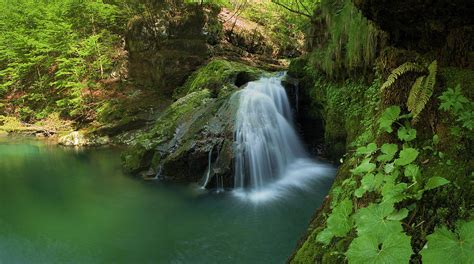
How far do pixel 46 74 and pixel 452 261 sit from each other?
23310mm

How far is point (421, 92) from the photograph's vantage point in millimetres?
→ 2240

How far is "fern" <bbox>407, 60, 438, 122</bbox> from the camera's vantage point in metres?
2.20

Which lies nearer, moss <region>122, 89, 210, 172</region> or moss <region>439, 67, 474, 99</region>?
moss <region>439, 67, 474, 99</region>

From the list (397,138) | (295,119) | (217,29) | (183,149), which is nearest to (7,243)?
(183,149)

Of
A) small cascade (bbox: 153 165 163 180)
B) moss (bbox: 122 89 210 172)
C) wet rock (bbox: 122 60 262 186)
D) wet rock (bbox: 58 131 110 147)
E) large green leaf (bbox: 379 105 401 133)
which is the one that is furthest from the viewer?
wet rock (bbox: 58 131 110 147)

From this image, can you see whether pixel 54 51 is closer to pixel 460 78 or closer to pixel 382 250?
pixel 460 78

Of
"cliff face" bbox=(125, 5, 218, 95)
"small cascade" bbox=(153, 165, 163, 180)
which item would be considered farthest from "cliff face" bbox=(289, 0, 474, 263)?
"cliff face" bbox=(125, 5, 218, 95)

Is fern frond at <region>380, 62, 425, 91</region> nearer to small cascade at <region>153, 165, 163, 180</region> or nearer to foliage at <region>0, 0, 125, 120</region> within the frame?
small cascade at <region>153, 165, 163, 180</region>

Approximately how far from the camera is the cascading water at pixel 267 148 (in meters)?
8.72

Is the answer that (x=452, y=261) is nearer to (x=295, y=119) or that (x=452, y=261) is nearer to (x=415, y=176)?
(x=415, y=176)

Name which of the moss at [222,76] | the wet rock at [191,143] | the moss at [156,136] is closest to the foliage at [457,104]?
the wet rock at [191,143]

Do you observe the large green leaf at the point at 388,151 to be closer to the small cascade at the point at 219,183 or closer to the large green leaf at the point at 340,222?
the large green leaf at the point at 340,222

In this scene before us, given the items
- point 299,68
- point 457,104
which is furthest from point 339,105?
point 457,104

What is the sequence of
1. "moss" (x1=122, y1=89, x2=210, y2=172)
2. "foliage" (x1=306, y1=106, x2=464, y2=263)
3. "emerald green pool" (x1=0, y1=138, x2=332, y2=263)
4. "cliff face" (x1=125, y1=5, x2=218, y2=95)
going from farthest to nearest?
"cliff face" (x1=125, y1=5, x2=218, y2=95), "moss" (x1=122, y1=89, x2=210, y2=172), "emerald green pool" (x1=0, y1=138, x2=332, y2=263), "foliage" (x1=306, y1=106, x2=464, y2=263)
